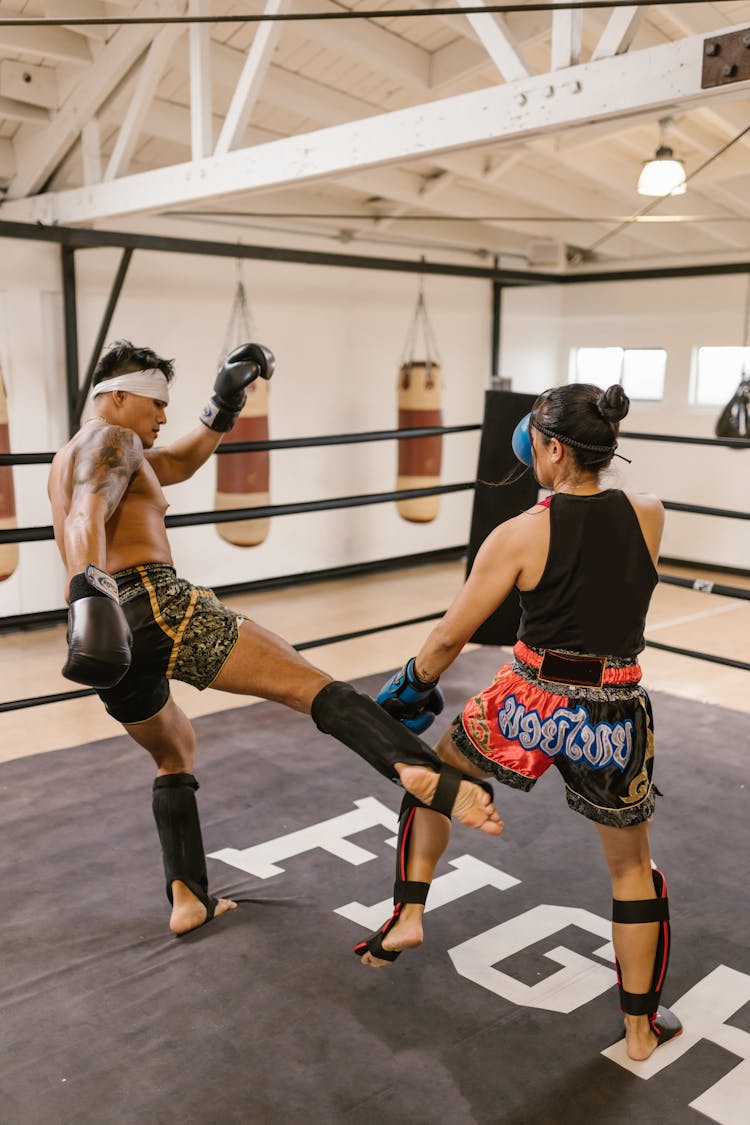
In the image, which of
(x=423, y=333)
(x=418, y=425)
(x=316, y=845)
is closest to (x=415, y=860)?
(x=316, y=845)

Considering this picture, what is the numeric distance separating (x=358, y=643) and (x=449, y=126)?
2893mm

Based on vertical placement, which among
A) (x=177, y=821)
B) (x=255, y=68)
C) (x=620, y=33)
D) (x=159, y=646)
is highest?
(x=255, y=68)

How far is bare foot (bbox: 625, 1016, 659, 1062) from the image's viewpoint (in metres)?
1.80

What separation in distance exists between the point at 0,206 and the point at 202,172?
178 cm

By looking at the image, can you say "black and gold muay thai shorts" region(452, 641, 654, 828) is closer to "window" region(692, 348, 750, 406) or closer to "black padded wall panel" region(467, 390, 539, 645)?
"black padded wall panel" region(467, 390, 539, 645)

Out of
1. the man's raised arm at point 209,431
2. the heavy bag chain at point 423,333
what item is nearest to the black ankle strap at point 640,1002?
the man's raised arm at point 209,431

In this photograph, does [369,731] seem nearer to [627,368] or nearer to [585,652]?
[585,652]

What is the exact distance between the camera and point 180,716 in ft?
7.77

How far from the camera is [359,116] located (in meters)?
4.93

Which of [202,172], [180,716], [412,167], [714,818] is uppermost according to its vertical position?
[412,167]

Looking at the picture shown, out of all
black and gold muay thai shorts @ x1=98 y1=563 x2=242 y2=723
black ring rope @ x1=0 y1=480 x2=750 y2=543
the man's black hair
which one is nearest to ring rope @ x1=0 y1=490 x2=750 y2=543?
black ring rope @ x1=0 y1=480 x2=750 y2=543

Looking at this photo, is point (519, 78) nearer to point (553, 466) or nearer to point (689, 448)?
point (553, 466)

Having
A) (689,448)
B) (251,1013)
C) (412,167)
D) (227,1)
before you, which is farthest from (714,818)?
(689,448)

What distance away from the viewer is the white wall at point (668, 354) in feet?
23.5
